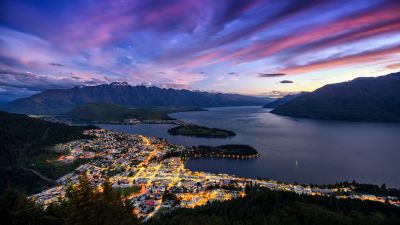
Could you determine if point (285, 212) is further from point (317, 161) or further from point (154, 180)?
point (317, 161)

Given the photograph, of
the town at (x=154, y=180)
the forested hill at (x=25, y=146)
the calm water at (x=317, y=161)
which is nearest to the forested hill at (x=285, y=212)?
the town at (x=154, y=180)

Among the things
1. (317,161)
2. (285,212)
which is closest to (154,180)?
(285,212)

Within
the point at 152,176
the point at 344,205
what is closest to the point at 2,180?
the point at 152,176

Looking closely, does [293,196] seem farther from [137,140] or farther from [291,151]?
[137,140]

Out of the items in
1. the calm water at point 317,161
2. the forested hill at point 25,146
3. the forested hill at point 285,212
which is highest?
the forested hill at point 25,146

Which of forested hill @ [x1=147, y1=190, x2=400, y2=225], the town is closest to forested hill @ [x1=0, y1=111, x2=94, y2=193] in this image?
the town

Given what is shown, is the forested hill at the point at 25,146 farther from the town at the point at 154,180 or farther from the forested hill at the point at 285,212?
the forested hill at the point at 285,212

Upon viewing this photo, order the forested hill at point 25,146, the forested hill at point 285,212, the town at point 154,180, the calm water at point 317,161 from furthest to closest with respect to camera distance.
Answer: the calm water at point 317,161 < the forested hill at point 25,146 < the town at point 154,180 < the forested hill at point 285,212
